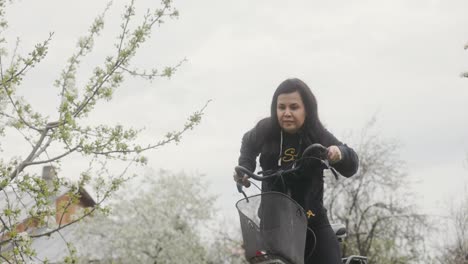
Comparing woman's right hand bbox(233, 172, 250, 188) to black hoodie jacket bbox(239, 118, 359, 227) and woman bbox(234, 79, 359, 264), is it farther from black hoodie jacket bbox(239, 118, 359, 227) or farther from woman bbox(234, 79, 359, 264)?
black hoodie jacket bbox(239, 118, 359, 227)

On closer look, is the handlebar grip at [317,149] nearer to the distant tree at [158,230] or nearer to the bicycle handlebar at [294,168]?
the bicycle handlebar at [294,168]

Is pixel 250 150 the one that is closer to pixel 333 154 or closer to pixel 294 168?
pixel 294 168

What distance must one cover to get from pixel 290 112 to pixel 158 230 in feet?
82.7

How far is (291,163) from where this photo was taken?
3471 millimetres

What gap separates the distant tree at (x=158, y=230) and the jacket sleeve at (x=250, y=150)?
2426 cm

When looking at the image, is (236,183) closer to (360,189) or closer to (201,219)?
(360,189)

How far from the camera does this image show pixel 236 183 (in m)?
3.45

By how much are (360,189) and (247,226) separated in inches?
841

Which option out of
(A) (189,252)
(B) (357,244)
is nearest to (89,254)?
(A) (189,252)

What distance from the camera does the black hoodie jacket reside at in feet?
11.2

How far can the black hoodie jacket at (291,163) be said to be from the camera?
11.2 ft

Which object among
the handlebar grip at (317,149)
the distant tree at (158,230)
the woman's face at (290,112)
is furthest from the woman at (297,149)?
the distant tree at (158,230)

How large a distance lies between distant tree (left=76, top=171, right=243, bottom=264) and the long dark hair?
24.3 meters

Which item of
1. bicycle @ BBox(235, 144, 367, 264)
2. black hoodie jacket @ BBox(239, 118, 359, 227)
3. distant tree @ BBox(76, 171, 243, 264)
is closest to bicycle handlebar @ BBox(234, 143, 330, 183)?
bicycle @ BBox(235, 144, 367, 264)
